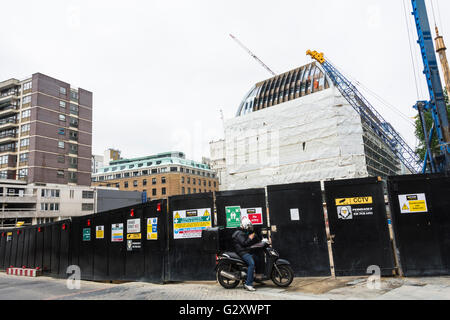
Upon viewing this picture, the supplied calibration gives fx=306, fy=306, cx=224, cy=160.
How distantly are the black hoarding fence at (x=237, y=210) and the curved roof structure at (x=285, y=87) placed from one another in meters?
68.1

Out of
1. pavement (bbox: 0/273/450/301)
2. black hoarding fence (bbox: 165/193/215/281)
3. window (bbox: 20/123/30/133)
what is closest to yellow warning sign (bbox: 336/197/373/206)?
pavement (bbox: 0/273/450/301)

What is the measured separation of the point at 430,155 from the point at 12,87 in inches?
2714

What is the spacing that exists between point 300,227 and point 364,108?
5489 cm

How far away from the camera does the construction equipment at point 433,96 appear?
50.1ft

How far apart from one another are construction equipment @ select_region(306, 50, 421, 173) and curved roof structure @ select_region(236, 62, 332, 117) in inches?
632

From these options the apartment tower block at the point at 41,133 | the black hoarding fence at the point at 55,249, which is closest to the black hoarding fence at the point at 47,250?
the black hoarding fence at the point at 55,249

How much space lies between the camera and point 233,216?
8.93 meters

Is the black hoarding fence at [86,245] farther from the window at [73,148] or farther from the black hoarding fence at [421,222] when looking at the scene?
the window at [73,148]

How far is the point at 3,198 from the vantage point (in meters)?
48.1

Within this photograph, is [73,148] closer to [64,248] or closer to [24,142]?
[24,142]

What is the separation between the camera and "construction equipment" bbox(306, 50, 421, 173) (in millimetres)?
52812
